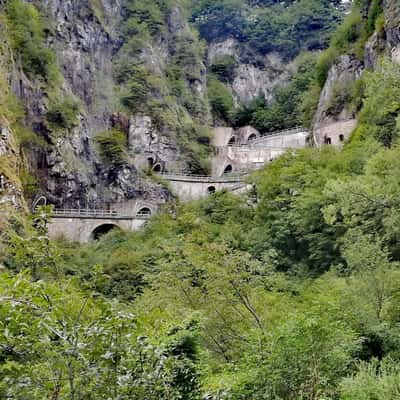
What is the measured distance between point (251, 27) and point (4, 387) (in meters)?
76.0

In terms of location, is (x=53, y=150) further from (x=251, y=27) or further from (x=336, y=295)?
(x=251, y=27)

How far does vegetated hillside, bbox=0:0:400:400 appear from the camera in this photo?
5340 millimetres

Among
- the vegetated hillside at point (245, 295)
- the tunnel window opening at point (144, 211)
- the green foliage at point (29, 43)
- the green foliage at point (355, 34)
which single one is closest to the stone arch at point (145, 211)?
the tunnel window opening at point (144, 211)

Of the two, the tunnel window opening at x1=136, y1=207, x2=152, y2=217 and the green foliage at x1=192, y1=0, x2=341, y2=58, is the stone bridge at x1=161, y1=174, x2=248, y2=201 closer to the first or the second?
the tunnel window opening at x1=136, y1=207, x2=152, y2=217

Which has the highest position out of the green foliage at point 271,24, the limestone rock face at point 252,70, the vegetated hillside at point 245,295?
the green foliage at point 271,24

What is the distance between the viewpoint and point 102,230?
4272 centimetres

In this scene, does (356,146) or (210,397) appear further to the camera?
(356,146)

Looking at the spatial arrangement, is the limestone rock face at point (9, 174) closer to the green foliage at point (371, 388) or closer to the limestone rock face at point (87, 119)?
the limestone rock face at point (87, 119)

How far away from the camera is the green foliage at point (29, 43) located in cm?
4362

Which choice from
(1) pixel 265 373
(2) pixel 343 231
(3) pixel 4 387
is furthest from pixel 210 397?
(2) pixel 343 231

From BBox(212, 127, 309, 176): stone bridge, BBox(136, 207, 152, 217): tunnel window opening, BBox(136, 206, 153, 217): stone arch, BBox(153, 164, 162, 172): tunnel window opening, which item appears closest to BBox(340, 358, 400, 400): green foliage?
BBox(136, 206, 153, 217): stone arch

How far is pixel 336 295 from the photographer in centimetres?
1345

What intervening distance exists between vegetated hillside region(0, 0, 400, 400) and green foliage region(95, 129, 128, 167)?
35.0 ft

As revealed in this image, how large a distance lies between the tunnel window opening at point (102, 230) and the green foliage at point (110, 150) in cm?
687
